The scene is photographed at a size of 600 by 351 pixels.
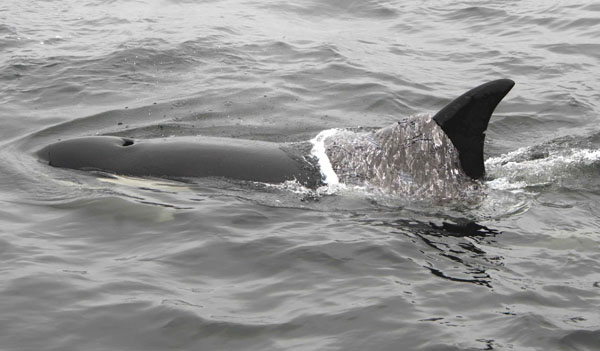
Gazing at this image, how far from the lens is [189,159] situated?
1025 centimetres

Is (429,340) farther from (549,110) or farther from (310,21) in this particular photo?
(310,21)

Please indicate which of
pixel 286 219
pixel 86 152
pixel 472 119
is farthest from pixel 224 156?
pixel 472 119

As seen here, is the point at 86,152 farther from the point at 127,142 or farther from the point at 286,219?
the point at 286,219

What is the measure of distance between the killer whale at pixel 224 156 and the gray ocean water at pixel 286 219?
0.18 metres

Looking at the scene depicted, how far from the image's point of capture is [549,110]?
14297 millimetres

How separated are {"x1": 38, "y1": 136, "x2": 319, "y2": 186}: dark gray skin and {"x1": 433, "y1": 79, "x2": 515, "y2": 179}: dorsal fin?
5.79 ft

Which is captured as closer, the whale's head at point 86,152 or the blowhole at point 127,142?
the whale's head at point 86,152

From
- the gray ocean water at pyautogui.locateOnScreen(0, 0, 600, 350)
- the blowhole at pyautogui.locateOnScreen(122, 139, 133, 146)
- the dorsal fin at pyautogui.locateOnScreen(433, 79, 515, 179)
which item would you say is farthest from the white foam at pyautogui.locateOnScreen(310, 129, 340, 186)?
the blowhole at pyautogui.locateOnScreen(122, 139, 133, 146)

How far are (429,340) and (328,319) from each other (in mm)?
887

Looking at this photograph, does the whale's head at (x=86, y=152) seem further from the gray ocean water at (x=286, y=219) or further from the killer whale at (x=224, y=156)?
the gray ocean water at (x=286, y=219)

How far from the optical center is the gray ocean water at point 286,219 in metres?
6.93

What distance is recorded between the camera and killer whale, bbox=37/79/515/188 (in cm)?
953

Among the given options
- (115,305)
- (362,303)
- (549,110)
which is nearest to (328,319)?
(362,303)

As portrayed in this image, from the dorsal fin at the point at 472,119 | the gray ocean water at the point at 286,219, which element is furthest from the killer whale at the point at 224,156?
the gray ocean water at the point at 286,219
